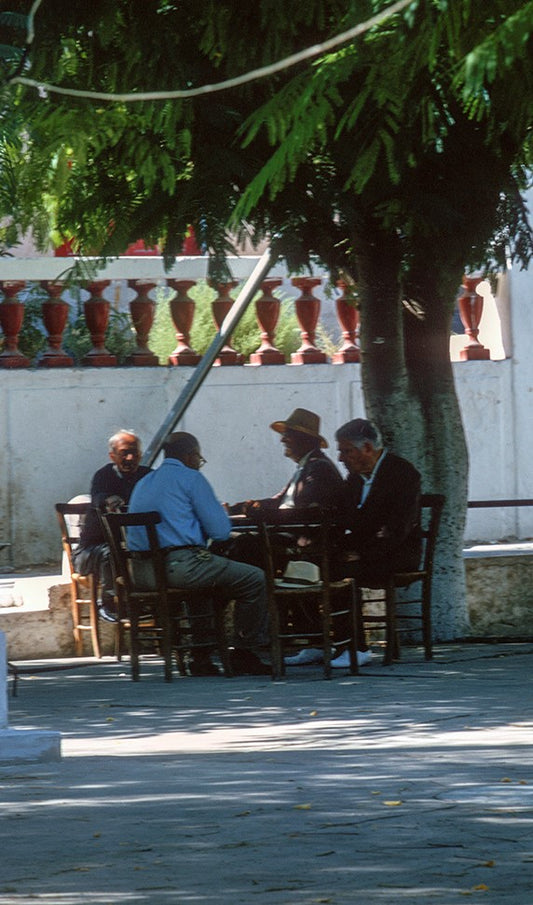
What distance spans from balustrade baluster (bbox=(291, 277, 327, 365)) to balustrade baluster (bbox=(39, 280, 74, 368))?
2.01m

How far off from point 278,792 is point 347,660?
14.8 ft

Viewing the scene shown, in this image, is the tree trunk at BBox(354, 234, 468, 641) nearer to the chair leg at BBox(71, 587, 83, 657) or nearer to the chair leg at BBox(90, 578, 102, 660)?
the chair leg at BBox(90, 578, 102, 660)

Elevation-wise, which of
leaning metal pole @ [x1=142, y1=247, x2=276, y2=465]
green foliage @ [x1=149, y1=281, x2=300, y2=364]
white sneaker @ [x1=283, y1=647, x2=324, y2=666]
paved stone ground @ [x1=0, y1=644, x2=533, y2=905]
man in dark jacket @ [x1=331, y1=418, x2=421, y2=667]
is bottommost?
paved stone ground @ [x1=0, y1=644, x2=533, y2=905]

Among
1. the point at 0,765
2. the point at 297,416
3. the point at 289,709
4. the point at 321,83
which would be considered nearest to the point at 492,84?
the point at 321,83

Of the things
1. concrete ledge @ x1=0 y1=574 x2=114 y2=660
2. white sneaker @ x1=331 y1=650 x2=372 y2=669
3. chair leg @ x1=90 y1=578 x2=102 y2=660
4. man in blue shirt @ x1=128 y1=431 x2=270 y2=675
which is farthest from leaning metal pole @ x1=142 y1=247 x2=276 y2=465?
white sneaker @ x1=331 y1=650 x2=372 y2=669

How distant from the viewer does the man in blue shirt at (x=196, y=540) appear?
11047mm

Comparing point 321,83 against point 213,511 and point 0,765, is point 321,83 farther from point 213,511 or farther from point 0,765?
point 213,511

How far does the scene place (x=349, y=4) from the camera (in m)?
5.55

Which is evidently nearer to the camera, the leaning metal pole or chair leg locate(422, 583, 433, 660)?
chair leg locate(422, 583, 433, 660)

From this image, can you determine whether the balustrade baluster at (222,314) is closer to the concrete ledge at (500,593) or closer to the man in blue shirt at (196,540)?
the concrete ledge at (500,593)

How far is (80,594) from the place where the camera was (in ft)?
40.9

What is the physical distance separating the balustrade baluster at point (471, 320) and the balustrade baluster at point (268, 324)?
1662 millimetres

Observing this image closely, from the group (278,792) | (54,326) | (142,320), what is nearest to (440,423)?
(142,320)

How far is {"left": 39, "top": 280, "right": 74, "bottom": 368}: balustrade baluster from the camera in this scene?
14.7 meters
